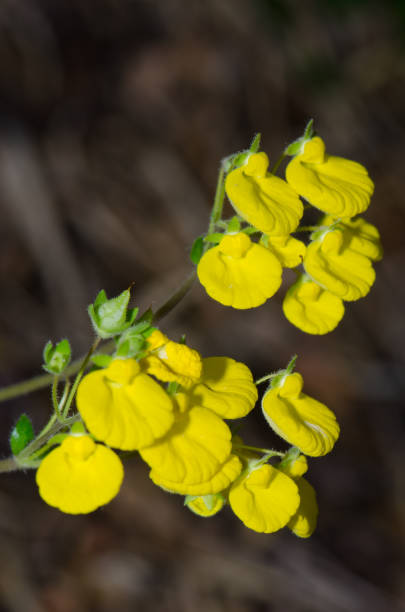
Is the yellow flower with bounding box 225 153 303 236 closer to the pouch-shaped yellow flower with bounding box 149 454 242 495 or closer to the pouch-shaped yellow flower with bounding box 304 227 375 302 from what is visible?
the pouch-shaped yellow flower with bounding box 304 227 375 302

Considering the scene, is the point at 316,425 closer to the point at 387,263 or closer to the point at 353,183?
the point at 353,183

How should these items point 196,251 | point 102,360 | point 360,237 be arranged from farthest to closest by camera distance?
point 360,237 → point 196,251 → point 102,360

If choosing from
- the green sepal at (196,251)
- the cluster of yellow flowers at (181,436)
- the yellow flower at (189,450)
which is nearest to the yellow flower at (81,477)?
the cluster of yellow flowers at (181,436)

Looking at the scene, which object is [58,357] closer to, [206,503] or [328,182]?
[206,503]

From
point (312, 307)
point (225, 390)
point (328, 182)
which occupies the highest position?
point (328, 182)

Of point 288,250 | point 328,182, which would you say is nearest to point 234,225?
point 288,250

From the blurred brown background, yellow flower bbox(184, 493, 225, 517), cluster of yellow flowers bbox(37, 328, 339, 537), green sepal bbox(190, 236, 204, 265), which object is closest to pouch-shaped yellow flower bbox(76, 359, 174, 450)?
cluster of yellow flowers bbox(37, 328, 339, 537)

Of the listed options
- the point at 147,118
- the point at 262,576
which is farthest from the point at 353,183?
the point at 147,118
